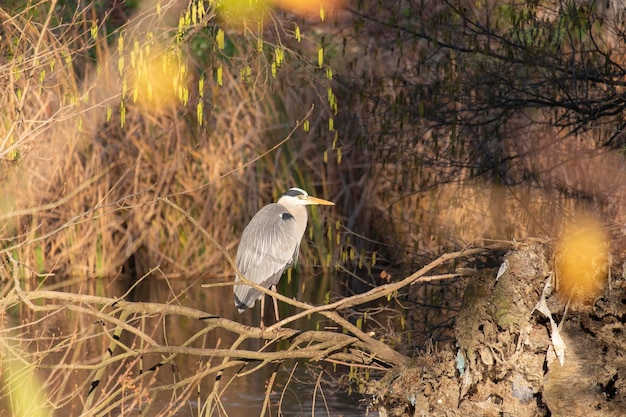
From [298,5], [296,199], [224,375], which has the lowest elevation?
[224,375]

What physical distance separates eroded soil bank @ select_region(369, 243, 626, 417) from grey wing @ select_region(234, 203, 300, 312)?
3566 mm

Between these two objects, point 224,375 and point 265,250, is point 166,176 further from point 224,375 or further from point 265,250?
point 265,250

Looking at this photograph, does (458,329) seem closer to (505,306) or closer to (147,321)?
(505,306)

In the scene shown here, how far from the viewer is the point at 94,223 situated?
622 inches

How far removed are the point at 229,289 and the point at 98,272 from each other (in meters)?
1.93

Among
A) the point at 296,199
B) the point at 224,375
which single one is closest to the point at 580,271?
the point at 296,199

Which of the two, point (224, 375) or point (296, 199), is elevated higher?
point (296, 199)

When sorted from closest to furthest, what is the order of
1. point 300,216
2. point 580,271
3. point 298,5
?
point 580,271 → point 300,216 → point 298,5

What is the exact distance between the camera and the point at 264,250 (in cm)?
904

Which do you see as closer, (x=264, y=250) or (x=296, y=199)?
(x=264, y=250)

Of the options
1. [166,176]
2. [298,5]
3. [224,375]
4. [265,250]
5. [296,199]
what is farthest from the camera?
[166,176]

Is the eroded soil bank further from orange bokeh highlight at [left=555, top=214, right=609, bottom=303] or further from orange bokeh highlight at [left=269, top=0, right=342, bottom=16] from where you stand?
orange bokeh highlight at [left=269, top=0, right=342, bottom=16]

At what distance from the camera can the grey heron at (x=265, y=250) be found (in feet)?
29.7

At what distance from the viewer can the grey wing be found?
29.6ft
